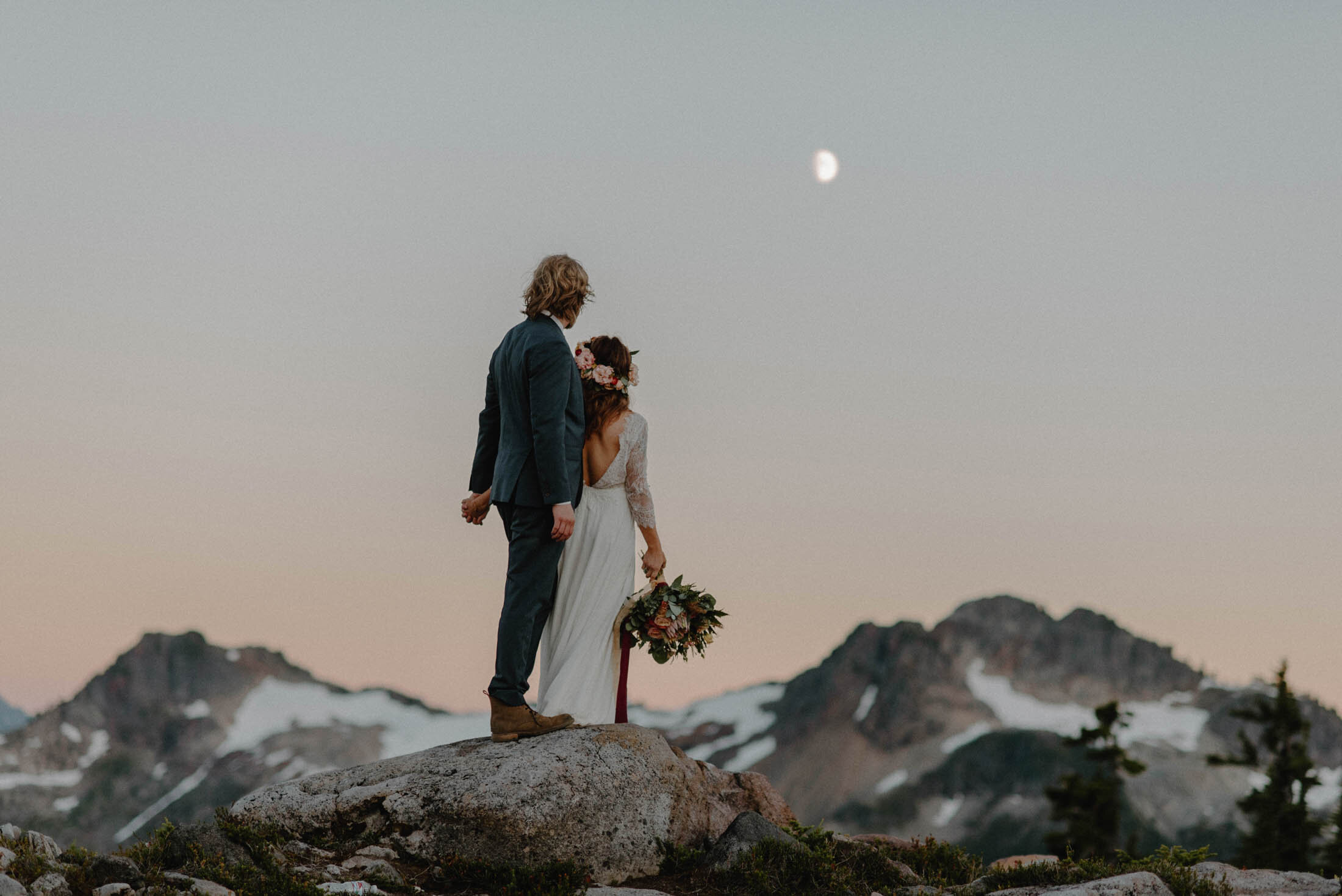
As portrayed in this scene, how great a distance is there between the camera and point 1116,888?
12.6 m

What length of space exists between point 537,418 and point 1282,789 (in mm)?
47289

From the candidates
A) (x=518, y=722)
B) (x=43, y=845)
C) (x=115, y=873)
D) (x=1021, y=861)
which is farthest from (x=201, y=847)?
(x=1021, y=861)

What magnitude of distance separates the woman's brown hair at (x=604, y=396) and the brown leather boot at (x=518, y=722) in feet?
10.2

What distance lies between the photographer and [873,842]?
15836 millimetres

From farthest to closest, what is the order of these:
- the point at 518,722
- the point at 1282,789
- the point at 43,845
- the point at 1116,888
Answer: the point at 1282,789
the point at 518,722
the point at 1116,888
the point at 43,845

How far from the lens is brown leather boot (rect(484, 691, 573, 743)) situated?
13.9m

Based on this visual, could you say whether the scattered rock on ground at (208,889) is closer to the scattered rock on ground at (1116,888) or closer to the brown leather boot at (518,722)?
the brown leather boot at (518,722)

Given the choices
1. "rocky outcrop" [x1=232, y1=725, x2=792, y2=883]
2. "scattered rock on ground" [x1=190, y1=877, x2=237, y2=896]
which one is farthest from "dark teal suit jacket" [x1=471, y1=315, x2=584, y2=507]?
"scattered rock on ground" [x1=190, y1=877, x2=237, y2=896]

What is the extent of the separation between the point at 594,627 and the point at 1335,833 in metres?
44.1

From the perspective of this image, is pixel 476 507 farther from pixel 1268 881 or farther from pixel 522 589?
pixel 1268 881

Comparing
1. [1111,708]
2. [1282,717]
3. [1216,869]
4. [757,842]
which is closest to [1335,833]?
[1282,717]

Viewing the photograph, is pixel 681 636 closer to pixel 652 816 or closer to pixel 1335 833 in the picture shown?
pixel 652 816

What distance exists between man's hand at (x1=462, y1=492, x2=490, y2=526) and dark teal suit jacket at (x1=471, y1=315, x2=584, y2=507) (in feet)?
2.18

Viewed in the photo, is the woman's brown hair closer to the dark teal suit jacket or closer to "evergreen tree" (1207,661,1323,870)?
the dark teal suit jacket
